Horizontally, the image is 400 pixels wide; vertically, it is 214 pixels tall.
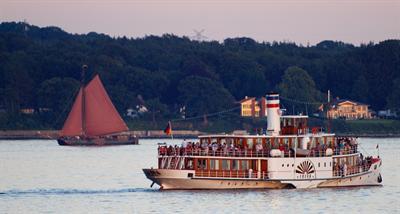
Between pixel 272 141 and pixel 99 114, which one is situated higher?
pixel 99 114

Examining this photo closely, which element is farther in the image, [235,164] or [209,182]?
[235,164]

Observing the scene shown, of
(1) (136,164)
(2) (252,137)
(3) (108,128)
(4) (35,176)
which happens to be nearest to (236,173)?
(2) (252,137)

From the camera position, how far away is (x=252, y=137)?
288 ft

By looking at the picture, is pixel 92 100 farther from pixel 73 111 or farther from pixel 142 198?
pixel 142 198

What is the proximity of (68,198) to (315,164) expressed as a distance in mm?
15656

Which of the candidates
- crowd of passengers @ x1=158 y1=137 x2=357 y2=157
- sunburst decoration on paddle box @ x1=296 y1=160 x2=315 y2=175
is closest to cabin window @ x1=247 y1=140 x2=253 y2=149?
crowd of passengers @ x1=158 y1=137 x2=357 y2=157

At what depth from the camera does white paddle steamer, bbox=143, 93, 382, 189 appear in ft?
282

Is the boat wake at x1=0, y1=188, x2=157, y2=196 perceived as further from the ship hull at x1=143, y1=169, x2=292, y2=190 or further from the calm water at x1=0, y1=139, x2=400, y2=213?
the ship hull at x1=143, y1=169, x2=292, y2=190

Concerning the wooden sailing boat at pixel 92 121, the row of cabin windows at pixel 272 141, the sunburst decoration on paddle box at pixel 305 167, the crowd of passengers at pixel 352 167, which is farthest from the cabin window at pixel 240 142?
the wooden sailing boat at pixel 92 121

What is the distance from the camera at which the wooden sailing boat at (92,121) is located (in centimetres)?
17350

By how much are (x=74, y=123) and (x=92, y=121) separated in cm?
250

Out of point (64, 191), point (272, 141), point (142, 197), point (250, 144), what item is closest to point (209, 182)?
point (250, 144)

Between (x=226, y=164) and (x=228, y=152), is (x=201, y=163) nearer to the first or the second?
(x=226, y=164)

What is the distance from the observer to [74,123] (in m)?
177
